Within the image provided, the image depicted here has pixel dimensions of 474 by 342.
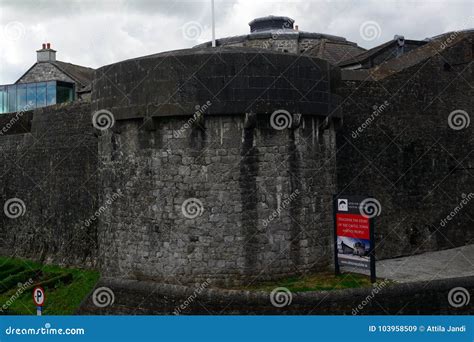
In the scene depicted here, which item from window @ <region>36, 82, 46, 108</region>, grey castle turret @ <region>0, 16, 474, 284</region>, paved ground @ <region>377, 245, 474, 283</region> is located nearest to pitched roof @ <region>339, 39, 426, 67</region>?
grey castle turret @ <region>0, 16, 474, 284</region>

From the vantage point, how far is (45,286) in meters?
16.5

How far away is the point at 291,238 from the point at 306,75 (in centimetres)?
363

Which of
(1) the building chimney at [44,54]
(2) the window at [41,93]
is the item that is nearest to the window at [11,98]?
(2) the window at [41,93]

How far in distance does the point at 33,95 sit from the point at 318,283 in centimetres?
2491

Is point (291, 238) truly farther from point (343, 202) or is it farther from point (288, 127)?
point (288, 127)

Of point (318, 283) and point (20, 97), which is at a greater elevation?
point (20, 97)

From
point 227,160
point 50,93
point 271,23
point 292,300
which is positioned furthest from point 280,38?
point 292,300

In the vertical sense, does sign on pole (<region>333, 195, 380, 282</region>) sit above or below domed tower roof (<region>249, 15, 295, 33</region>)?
below

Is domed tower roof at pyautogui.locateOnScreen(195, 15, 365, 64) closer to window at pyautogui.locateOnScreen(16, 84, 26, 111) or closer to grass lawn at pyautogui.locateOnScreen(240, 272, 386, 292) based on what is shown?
window at pyautogui.locateOnScreen(16, 84, 26, 111)

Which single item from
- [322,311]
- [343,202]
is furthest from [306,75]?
[322,311]

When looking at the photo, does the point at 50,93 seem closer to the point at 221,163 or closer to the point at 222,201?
the point at 221,163

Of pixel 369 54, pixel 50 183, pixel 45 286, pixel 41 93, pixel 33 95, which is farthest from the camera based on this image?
pixel 33 95

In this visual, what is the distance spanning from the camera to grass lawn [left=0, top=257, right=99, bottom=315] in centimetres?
1509

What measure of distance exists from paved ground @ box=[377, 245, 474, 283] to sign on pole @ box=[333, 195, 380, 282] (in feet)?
3.61
